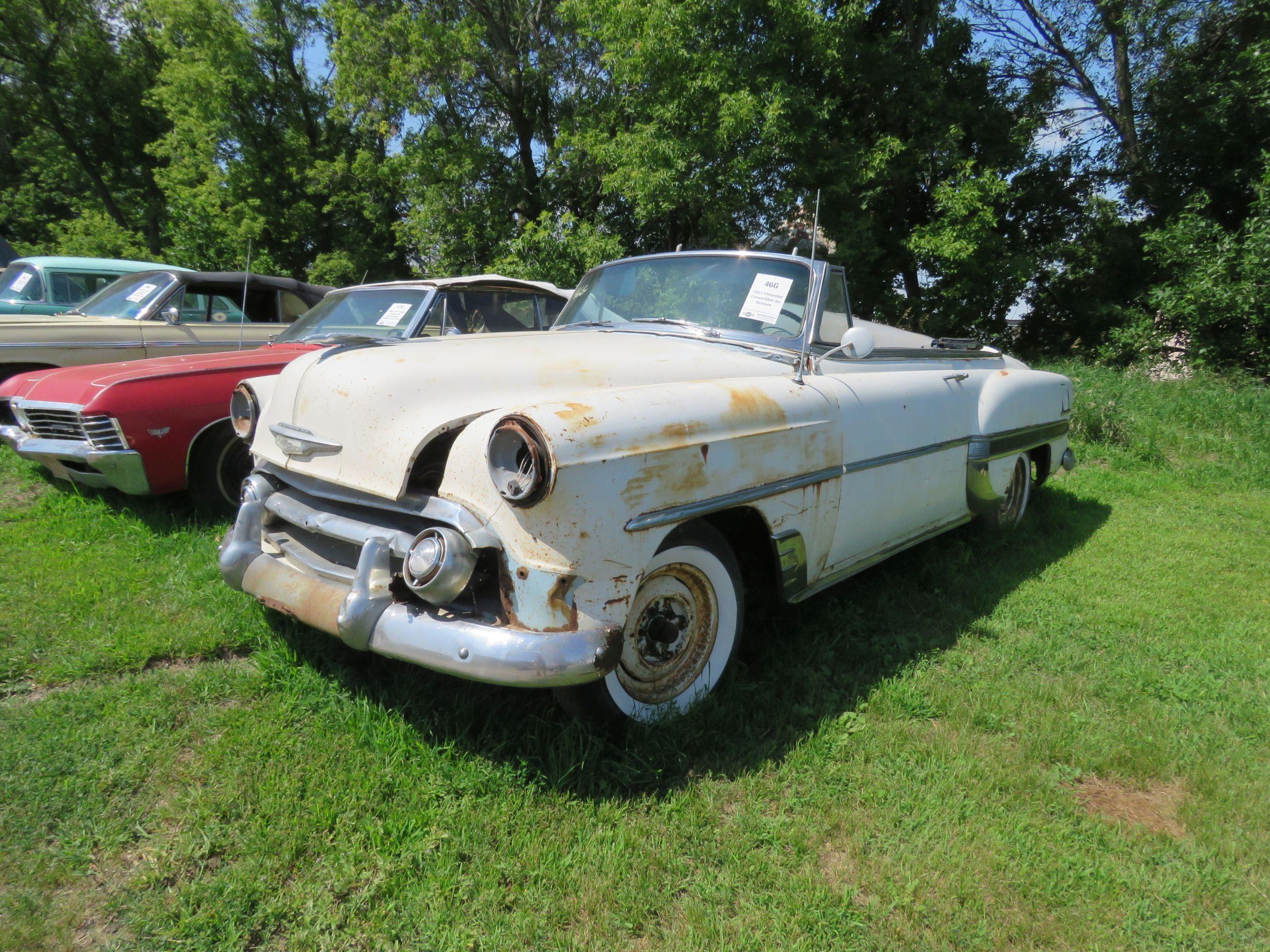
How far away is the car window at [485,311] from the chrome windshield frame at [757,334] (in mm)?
1899

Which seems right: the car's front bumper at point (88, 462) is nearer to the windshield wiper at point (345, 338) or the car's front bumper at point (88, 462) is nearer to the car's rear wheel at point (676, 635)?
the windshield wiper at point (345, 338)

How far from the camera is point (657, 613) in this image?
247 centimetres

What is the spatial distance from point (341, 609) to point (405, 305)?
367 centimetres

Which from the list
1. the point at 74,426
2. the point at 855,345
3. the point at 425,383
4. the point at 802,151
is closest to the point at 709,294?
the point at 855,345

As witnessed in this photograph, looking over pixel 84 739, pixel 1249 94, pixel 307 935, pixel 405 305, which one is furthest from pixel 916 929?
pixel 1249 94

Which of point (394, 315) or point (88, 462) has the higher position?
point (394, 315)

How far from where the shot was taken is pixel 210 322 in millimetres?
6969

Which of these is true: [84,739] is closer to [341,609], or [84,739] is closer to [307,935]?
[341,609]

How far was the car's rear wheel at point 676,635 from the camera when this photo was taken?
236 centimetres

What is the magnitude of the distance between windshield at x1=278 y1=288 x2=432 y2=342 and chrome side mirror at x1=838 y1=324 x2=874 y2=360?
3.25 m

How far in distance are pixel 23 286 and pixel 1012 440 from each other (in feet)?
32.5

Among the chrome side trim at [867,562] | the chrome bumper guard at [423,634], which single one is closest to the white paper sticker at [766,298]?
the chrome side trim at [867,562]

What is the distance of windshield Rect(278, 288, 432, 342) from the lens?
5352 millimetres

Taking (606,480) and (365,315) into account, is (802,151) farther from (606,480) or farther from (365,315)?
(606,480)
